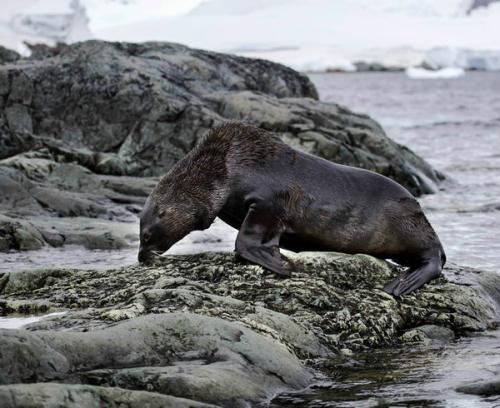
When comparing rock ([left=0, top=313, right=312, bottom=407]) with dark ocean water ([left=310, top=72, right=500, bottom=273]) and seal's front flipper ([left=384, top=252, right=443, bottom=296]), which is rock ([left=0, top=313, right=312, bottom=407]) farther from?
dark ocean water ([left=310, top=72, right=500, bottom=273])

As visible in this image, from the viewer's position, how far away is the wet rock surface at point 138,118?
1377 centimetres

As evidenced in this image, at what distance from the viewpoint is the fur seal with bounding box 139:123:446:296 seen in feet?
22.3

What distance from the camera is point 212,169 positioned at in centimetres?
688

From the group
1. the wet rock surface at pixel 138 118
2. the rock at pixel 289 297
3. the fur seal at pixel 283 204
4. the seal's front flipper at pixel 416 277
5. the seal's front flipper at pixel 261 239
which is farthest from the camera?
the wet rock surface at pixel 138 118

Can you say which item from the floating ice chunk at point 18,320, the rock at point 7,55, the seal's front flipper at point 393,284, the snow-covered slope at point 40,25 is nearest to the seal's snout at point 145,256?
the floating ice chunk at point 18,320

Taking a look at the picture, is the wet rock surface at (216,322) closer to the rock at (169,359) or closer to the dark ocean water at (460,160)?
the rock at (169,359)

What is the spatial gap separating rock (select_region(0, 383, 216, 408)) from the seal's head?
9.06 ft

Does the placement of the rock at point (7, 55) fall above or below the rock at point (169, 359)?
below

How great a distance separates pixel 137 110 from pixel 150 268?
27.8 ft

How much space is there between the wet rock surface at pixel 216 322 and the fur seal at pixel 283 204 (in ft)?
0.49

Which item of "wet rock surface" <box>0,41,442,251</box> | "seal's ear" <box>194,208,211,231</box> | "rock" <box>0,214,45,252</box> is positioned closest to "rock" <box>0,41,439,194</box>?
"wet rock surface" <box>0,41,442,251</box>

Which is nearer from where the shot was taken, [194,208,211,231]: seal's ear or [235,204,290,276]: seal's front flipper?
[235,204,290,276]: seal's front flipper

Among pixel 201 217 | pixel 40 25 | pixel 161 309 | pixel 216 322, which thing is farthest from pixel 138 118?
pixel 40 25

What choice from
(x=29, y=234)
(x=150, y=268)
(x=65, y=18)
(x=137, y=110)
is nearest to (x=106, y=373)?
(x=150, y=268)
